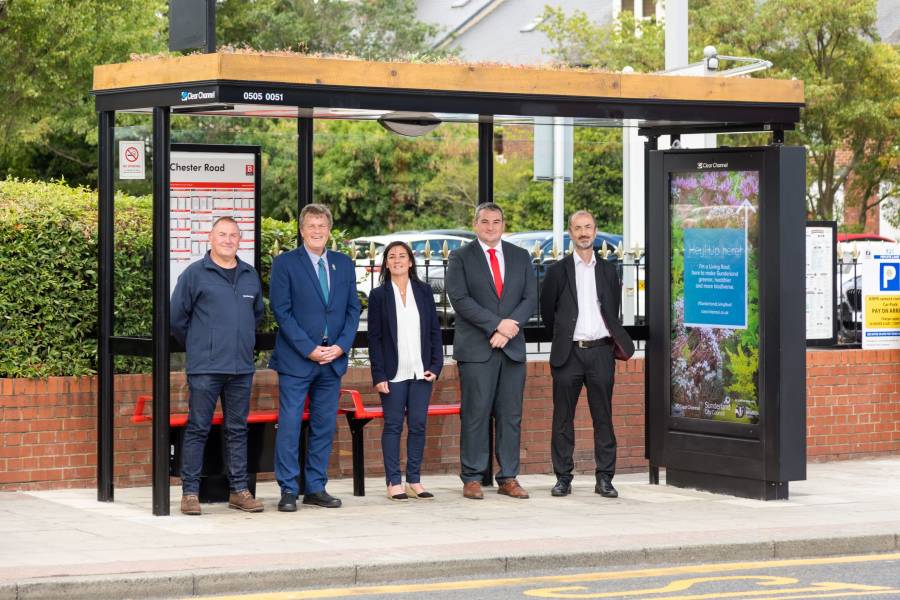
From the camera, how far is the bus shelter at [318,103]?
9531 millimetres

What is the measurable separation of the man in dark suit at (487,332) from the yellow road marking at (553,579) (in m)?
2.37

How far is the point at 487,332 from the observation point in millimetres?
10594

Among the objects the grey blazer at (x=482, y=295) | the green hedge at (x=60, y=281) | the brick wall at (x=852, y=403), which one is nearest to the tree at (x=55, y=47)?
the green hedge at (x=60, y=281)

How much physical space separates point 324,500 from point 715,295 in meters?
3.08

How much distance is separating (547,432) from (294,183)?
272 centimetres

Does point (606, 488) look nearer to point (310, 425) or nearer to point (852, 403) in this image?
point (310, 425)

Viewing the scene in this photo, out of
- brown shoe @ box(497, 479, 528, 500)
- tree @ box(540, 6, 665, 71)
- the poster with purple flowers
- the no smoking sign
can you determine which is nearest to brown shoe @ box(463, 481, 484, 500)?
brown shoe @ box(497, 479, 528, 500)

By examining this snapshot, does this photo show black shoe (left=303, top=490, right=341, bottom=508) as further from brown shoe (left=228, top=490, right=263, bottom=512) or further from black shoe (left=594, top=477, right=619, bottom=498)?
black shoe (left=594, top=477, right=619, bottom=498)

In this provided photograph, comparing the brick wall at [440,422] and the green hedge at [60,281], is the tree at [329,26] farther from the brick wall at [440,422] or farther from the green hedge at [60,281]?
the green hedge at [60,281]

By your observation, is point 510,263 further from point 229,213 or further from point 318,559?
point 318,559

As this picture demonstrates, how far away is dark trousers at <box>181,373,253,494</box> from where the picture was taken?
985 cm

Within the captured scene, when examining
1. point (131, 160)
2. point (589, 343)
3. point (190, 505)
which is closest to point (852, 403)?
point (589, 343)

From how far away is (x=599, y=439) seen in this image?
11.0m

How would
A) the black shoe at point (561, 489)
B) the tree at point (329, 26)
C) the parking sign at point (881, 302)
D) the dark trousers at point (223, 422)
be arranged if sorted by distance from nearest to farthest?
1. the dark trousers at point (223, 422)
2. the black shoe at point (561, 489)
3. the parking sign at point (881, 302)
4. the tree at point (329, 26)
